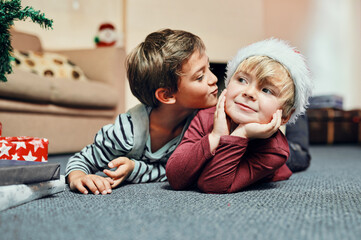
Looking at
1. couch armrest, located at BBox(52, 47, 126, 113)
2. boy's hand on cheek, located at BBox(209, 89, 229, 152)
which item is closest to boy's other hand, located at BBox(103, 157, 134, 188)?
boy's hand on cheek, located at BBox(209, 89, 229, 152)

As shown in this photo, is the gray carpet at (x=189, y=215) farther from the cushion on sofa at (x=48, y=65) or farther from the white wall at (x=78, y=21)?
the white wall at (x=78, y=21)

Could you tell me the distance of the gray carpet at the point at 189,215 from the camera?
0.44m

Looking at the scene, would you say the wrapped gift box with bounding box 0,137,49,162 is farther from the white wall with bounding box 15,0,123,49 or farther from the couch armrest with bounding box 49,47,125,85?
the white wall with bounding box 15,0,123,49

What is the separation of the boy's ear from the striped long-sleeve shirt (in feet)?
0.33

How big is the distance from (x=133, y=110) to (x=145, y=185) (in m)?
0.20

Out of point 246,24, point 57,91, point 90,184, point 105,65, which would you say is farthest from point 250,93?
point 246,24

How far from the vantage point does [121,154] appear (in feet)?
2.87

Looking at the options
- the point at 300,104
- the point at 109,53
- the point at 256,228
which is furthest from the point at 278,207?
the point at 109,53

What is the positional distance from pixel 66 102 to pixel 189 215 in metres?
1.21

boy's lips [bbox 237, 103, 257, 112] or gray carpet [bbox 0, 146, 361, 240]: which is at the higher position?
Answer: boy's lips [bbox 237, 103, 257, 112]

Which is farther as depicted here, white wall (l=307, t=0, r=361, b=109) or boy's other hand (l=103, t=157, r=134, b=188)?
white wall (l=307, t=0, r=361, b=109)

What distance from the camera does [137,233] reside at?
447 millimetres

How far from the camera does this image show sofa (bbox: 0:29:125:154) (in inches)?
56.2

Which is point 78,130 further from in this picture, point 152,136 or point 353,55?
point 353,55
